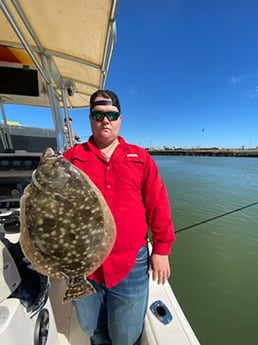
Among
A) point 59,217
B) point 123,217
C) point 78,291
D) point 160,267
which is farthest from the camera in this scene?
point 160,267

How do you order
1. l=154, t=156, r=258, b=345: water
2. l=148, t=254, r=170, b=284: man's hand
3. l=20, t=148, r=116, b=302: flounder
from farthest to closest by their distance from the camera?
1. l=154, t=156, r=258, b=345: water
2. l=148, t=254, r=170, b=284: man's hand
3. l=20, t=148, r=116, b=302: flounder

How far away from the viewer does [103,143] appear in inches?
54.7

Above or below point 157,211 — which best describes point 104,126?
above

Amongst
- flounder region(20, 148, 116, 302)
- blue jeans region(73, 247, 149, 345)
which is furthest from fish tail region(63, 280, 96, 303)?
blue jeans region(73, 247, 149, 345)

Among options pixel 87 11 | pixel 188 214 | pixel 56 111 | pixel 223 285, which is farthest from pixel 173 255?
pixel 87 11

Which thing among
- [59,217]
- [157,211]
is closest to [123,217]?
[157,211]

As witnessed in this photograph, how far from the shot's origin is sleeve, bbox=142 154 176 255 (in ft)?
4.58

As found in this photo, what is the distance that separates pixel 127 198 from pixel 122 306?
71cm

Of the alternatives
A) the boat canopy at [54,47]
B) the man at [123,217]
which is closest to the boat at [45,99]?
the boat canopy at [54,47]

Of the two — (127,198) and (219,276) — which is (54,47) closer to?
(127,198)

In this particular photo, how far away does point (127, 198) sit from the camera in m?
1.33

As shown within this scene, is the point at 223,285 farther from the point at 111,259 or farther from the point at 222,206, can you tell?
the point at 222,206

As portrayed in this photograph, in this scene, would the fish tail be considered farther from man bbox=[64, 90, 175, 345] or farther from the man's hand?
the man's hand

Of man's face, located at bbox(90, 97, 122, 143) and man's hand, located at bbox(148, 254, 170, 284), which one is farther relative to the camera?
man's hand, located at bbox(148, 254, 170, 284)
